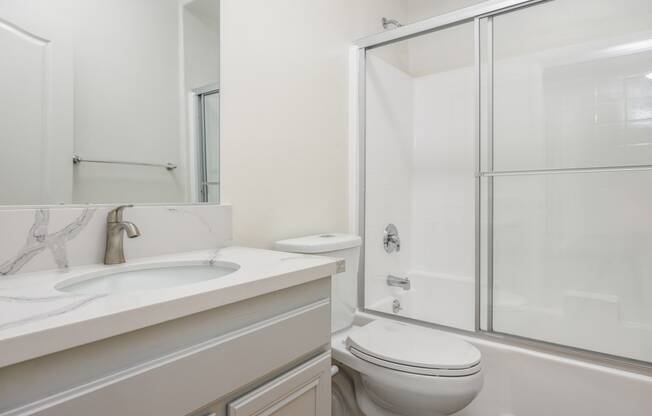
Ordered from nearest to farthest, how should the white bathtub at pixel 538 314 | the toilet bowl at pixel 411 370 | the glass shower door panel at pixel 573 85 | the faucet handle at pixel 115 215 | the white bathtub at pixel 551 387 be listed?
the faucet handle at pixel 115 215
the toilet bowl at pixel 411 370
the white bathtub at pixel 551 387
the white bathtub at pixel 538 314
the glass shower door panel at pixel 573 85

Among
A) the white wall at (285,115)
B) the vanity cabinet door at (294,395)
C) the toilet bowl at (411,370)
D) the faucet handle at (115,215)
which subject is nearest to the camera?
the vanity cabinet door at (294,395)

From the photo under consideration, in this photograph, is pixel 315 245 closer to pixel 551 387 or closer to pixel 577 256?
pixel 551 387

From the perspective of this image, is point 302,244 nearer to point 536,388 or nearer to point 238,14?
point 238,14

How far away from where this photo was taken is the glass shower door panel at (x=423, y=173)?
2199mm

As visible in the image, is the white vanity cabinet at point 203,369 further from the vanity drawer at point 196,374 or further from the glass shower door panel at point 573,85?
the glass shower door panel at point 573,85

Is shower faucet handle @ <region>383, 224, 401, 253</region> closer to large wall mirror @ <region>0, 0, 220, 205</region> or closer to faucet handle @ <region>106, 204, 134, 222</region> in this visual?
large wall mirror @ <region>0, 0, 220, 205</region>

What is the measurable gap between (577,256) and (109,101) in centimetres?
231

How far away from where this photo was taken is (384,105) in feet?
7.57

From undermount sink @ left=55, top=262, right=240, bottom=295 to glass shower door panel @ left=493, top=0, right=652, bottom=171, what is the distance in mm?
1373

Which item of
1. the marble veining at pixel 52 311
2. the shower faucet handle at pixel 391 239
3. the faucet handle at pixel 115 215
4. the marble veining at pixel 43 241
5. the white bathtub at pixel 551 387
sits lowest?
the white bathtub at pixel 551 387

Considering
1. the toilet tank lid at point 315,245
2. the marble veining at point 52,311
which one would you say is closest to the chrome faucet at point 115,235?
the marble veining at point 52,311

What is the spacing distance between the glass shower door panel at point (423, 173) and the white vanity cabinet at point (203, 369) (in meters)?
1.15

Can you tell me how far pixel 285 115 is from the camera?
1.64 meters

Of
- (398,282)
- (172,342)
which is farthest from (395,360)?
(398,282)
